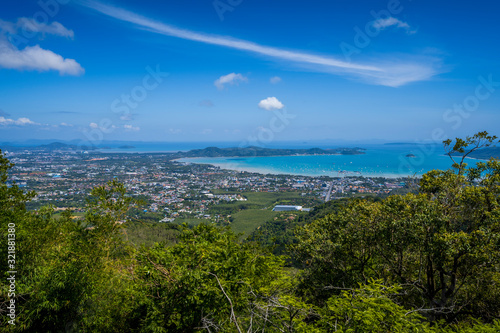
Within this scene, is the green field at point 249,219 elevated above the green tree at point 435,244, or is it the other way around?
the green tree at point 435,244

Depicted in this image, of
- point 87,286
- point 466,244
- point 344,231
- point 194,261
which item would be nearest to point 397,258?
point 344,231

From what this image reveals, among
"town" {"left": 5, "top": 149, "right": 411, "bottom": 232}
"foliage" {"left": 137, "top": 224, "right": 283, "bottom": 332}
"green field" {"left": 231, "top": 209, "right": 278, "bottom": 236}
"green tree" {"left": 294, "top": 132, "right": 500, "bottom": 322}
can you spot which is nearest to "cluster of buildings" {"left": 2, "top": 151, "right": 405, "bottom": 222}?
"town" {"left": 5, "top": 149, "right": 411, "bottom": 232}

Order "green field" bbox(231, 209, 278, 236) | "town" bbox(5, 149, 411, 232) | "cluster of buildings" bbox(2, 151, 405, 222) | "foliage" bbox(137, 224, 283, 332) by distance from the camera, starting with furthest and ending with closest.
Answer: "cluster of buildings" bbox(2, 151, 405, 222) < "town" bbox(5, 149, 411, 232) < "green field" bbox(231, 209, 278, 236) < "foliage" bbox(137, 224, 283, 332)

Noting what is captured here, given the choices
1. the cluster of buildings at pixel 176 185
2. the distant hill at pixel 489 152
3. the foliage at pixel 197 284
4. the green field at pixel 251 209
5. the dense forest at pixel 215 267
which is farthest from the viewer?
the cluster of buildings at pixel 176 185

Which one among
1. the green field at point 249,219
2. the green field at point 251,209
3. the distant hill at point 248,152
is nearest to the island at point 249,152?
the distant hill at point 248,152

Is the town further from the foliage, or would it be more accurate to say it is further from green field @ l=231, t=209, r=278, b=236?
the foliage

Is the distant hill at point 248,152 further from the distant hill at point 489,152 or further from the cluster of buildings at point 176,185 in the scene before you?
the distant hill at point 489,152

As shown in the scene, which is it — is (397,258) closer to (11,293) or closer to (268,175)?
(11,293)

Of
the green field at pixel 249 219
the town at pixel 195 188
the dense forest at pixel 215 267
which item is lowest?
the green field at pixel 249 219

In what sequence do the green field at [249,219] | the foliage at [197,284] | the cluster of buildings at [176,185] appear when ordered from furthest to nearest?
the cluster of buildings at [176,185] < the green field at [249,219] < the foliage at [197,284]

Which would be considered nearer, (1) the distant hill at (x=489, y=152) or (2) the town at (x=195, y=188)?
(1) the distant hill at (x=489, y=152)

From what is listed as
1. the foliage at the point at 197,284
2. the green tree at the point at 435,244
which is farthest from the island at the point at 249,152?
the foliage at the point at 197,284
